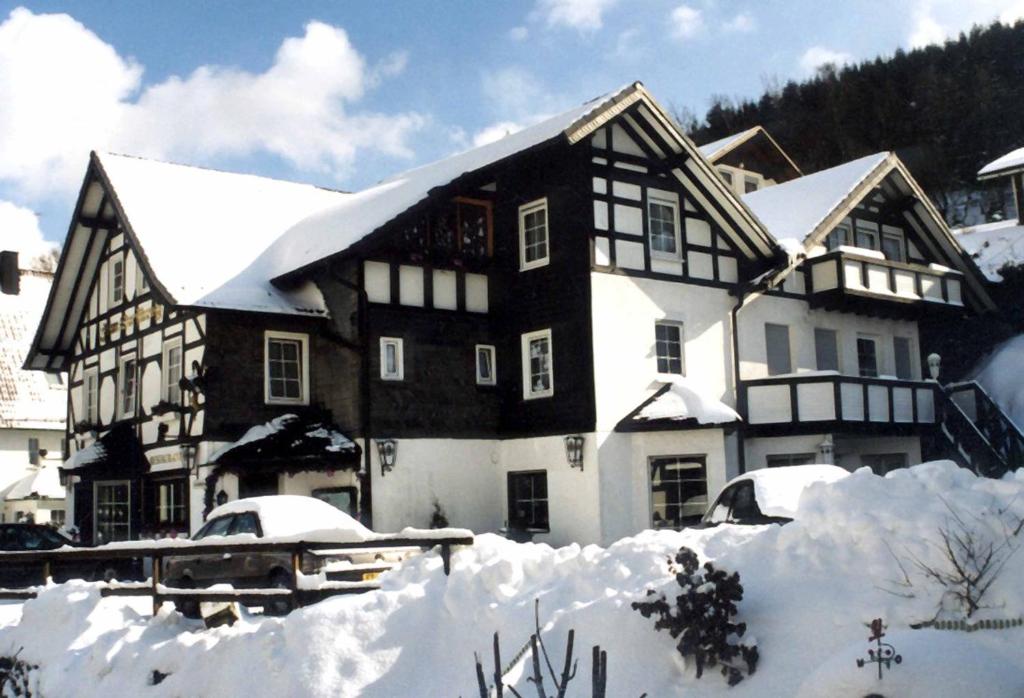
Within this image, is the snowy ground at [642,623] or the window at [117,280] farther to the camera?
the window at [117,280]

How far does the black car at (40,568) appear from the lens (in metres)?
20.4

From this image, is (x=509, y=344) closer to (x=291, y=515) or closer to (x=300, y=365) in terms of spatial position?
(x=300, y=365)

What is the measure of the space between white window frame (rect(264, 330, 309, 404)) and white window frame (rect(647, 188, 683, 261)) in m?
7.47

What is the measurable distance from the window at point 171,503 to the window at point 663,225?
1104 cm

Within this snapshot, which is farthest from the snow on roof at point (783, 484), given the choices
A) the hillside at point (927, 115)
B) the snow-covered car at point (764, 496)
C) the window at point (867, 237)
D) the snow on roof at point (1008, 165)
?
the hillside at point (927, 115)

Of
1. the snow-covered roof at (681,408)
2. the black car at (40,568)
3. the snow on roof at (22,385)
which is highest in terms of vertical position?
the snow on roof at (22,385)

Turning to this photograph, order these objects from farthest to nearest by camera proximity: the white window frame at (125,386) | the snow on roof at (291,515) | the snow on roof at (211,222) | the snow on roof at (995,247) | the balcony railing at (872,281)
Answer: the snow on roof at (995,247) < the white window frame at (125,386) < the balcony railing at (872,281) < the snow on roof at (211,222) < the snow on roof at (291,515)

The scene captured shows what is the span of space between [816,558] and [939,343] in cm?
2540

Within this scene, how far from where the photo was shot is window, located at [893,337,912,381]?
2891 cm

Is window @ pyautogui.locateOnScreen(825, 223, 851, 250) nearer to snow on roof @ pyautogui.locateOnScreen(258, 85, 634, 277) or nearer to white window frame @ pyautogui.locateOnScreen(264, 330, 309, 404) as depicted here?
snow on roof @ pyautogui.locateOnScreen(258, 85, 634, 277)

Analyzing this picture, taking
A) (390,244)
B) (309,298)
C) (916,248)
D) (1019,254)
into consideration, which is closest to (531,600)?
(390,244)

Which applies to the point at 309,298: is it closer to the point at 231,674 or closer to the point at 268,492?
the point at 268,492

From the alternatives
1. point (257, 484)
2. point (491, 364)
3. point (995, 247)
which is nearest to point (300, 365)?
point (257, 484)

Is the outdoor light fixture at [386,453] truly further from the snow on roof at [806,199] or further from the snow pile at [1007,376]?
the snow pile at [1007,376]
